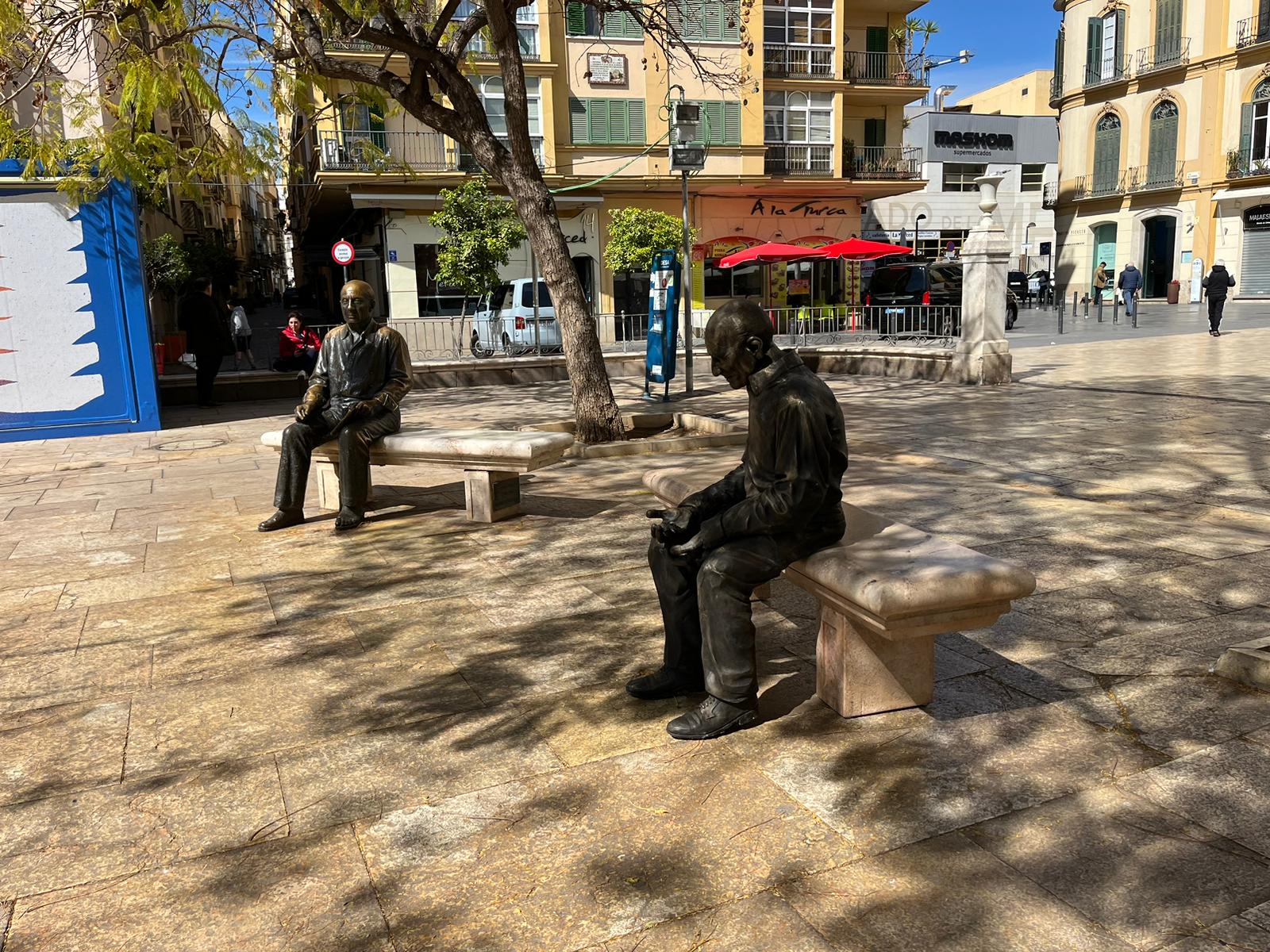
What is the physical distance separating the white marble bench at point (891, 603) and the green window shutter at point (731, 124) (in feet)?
97.1

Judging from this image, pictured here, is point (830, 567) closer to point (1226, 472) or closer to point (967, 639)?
point (967, 639)

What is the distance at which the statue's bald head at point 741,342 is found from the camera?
10.6 ft

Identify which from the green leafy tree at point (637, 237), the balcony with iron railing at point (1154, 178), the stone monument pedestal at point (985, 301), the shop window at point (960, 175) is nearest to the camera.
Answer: the stone monument pedestal at point (985, 301)

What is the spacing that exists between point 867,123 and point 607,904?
121 feet

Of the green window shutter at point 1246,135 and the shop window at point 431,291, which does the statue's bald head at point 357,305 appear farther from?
the green window shutter at point 1246,135

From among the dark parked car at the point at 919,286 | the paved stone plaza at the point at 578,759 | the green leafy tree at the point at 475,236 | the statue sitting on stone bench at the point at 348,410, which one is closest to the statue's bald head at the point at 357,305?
the statue sitting on stone bench at the point at 348,410

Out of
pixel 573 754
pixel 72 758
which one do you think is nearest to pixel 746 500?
pixel 573 754

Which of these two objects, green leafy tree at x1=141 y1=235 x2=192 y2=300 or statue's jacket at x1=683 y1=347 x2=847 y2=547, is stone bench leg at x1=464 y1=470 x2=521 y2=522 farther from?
Result: green leafy tree at x1=141 y1=235 x2=192 y2=300

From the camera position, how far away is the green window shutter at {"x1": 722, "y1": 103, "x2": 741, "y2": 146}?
31.3 metres

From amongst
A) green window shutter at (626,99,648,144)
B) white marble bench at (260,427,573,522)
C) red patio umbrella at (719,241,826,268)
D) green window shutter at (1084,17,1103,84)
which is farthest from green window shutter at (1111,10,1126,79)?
white marble bench at (260,427,573,522)

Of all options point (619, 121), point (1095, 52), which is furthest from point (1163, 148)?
point (619, 121)

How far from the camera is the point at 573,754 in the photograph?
10.6 ft

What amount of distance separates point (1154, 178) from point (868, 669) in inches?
1773

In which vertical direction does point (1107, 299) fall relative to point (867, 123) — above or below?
below
